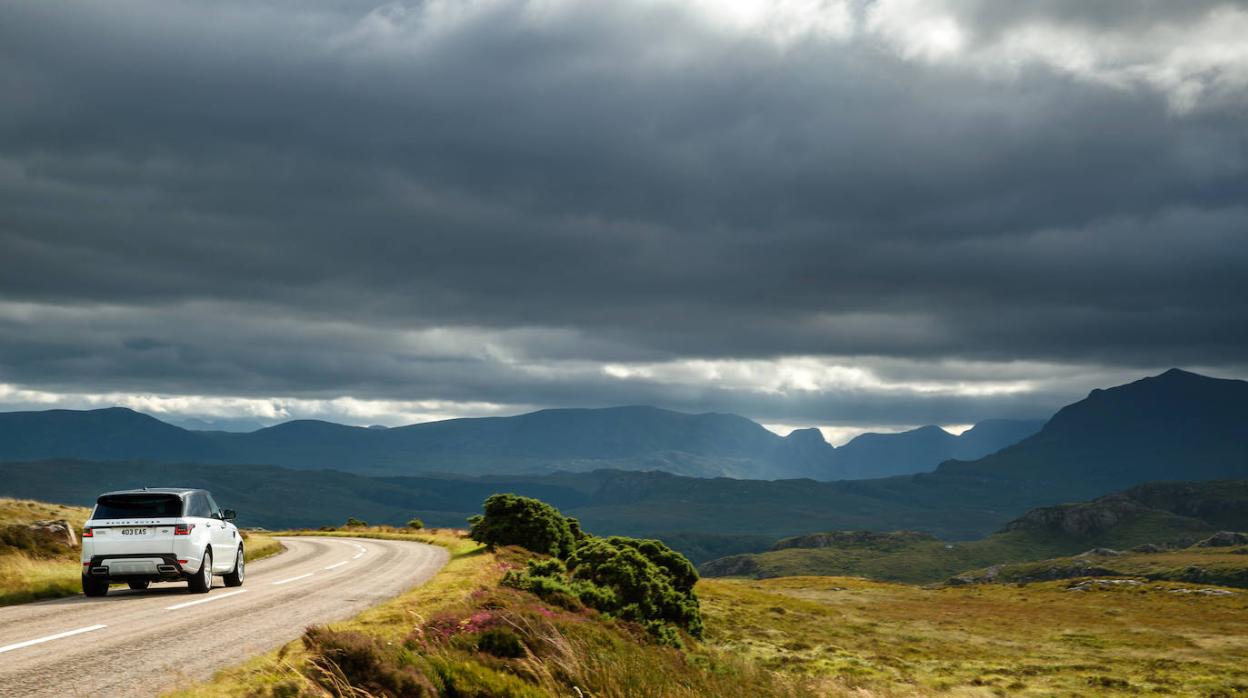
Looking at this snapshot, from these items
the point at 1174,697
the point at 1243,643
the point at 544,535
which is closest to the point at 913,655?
the point at 1174,697

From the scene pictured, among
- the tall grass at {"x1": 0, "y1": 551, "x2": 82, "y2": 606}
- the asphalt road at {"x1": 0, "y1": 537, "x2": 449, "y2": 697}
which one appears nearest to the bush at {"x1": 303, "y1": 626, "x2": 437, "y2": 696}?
the asphalt road at {"x1": 0, "y1": 537, "x2": 449, "y2": 697}

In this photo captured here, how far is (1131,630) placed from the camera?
72062 mm

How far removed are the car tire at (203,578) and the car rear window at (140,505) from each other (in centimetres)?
179

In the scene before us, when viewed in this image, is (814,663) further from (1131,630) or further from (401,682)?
(1131,630)

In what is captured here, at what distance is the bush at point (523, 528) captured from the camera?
5394cm

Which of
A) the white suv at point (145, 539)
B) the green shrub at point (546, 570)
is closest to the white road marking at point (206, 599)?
the white suv at point (145, 539)

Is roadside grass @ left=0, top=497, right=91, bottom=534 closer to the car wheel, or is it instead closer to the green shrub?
the car wheel

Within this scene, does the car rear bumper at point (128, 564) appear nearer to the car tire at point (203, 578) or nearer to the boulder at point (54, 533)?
the car tire at point (203, 578)

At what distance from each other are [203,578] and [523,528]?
3014 cm

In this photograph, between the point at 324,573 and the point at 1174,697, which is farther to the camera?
the point at 1174,697

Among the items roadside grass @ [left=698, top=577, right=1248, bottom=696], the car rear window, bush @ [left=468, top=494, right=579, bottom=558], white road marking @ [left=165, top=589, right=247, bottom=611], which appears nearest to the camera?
white road marking @ [left=165, top=589, right=247, bottom=611]

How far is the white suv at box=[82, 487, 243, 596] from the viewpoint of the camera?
913 inches

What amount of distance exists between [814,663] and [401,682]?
35.5 meters

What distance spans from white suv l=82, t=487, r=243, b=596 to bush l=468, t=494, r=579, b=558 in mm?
28136
